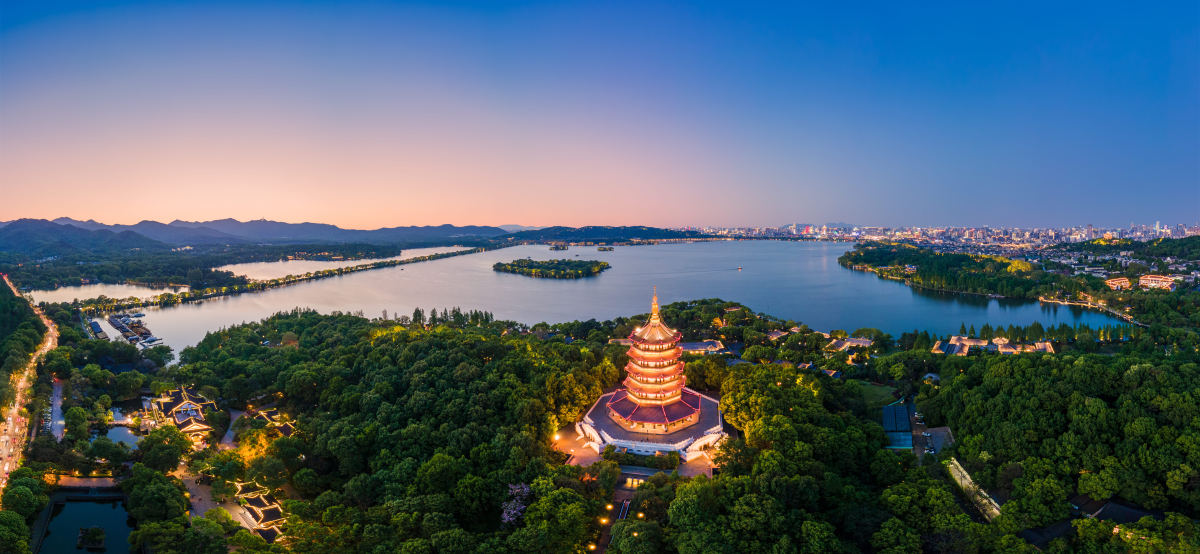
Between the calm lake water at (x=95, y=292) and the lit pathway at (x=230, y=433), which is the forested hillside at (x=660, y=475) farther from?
the calm lake water at (x=95, y=292)

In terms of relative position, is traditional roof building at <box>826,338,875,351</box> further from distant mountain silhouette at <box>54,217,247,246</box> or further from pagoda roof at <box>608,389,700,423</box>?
distant mountain silhouette at <box>54,217,247,246</box>

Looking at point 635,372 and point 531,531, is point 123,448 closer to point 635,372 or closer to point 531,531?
point 531,531

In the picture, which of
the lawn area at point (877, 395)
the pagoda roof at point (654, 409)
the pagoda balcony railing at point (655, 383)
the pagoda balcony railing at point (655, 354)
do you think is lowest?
the lawn area at point (877, 395)

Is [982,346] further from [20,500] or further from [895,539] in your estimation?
[20,500]

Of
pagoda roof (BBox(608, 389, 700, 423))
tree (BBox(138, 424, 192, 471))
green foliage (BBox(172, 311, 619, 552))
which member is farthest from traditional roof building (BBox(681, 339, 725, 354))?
tree (BBox(138, 424, 192, 471))

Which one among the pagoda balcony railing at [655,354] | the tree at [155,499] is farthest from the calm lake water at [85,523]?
the pagoda balcony railing at [655,354]

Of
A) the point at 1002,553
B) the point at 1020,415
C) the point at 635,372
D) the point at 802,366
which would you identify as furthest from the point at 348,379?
the point at 1020,415

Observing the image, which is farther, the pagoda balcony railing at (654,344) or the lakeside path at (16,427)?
the pagoda balcony railing at (654,344)
